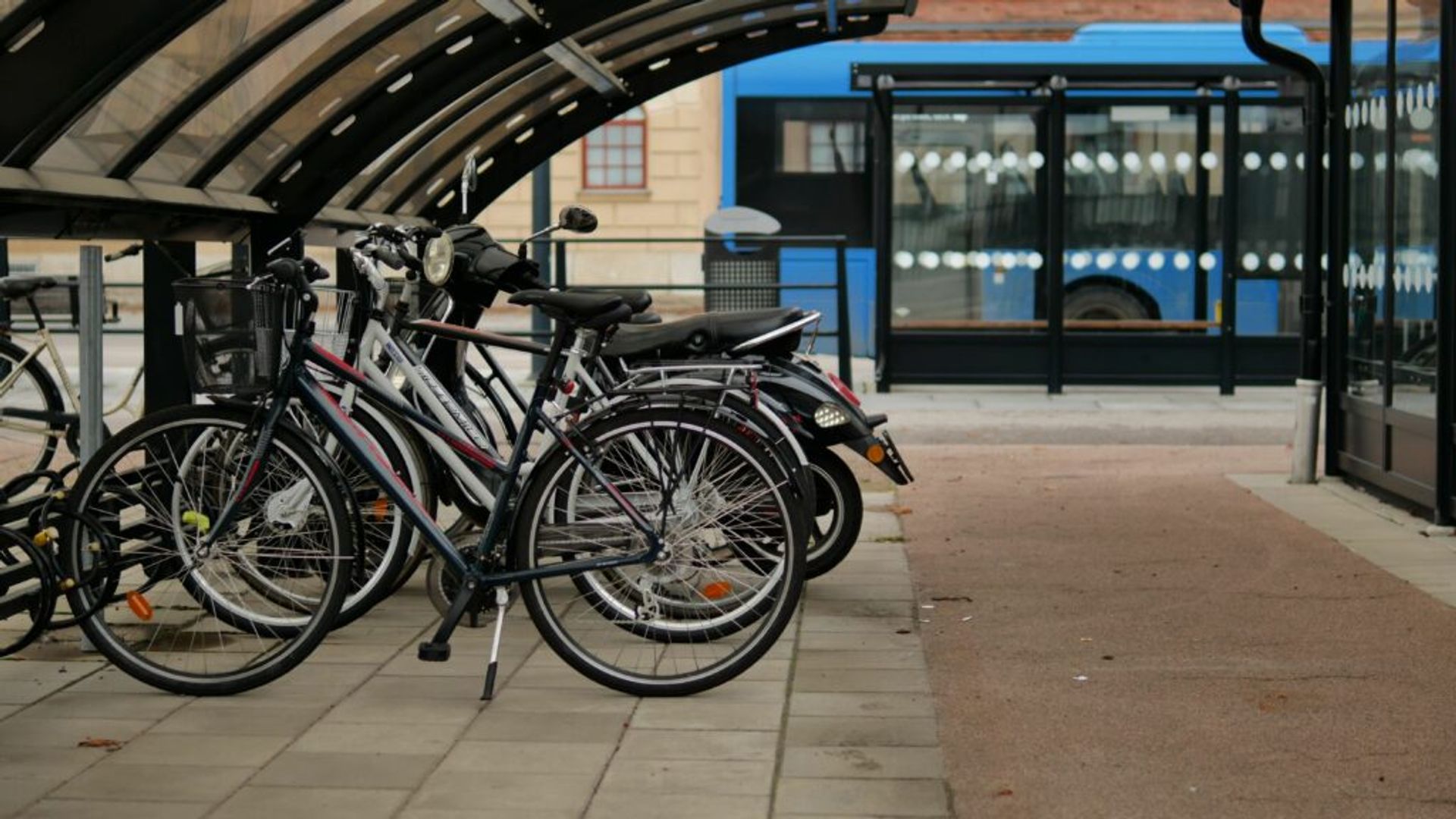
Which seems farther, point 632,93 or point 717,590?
point 632,93

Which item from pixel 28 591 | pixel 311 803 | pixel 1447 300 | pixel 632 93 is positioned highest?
pixel 632 93

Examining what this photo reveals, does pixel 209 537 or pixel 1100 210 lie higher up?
pixel 1100 210

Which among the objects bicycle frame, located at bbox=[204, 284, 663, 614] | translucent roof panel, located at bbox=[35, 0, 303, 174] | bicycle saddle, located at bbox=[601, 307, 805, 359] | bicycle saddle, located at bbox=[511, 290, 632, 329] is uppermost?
translucent roof panel, located at bbox=[35, 0, 303, 174]

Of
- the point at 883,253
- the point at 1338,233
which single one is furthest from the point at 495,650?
the point at 883,253

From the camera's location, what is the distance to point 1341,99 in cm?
958

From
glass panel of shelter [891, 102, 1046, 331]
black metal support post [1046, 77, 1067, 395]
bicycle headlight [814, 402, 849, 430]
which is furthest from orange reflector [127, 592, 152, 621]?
black metal support post [1046, 77, 1067, 395]

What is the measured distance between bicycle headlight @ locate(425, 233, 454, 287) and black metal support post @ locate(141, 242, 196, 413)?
1.44 meters

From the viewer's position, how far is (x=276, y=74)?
6422mm

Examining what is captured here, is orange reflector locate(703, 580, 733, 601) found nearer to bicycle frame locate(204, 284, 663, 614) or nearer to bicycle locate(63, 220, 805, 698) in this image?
bicycle locate(63, 220, 805, 698)

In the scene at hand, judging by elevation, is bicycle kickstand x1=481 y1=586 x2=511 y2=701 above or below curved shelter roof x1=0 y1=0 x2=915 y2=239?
below

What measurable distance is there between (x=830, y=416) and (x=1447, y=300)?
10.0 ft

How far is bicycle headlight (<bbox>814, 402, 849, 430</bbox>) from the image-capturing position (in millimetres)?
6398

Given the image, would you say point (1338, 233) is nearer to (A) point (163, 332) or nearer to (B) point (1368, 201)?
(B) point (1368, 201)

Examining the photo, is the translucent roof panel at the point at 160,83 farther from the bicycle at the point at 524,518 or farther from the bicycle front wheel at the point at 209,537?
the bicycle front wheel at the point at 209,537
